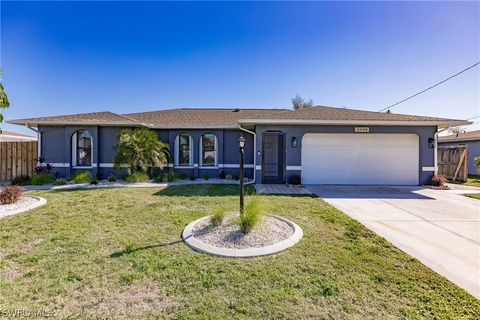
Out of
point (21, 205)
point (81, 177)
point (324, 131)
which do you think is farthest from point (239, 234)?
point (81, 177)

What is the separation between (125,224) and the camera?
4684 millimetres

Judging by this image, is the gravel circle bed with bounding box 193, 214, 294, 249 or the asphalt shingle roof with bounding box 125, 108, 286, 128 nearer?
the gravel circle bed with bounding box 193, 214, 294, 249

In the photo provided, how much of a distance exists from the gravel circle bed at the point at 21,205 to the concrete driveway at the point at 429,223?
873 cm

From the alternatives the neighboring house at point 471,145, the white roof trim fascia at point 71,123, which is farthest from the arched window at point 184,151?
the neighboring house at point 471,145

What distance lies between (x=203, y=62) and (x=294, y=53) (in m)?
5.31

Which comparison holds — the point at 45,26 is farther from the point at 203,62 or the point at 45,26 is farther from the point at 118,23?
the point at 203,62

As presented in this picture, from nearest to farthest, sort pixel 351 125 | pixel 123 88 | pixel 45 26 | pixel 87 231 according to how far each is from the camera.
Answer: pixel 87 231, pixel 45 26, pixel 351 125, pixel 123 88

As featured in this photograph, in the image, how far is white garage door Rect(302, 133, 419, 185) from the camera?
33.7ft

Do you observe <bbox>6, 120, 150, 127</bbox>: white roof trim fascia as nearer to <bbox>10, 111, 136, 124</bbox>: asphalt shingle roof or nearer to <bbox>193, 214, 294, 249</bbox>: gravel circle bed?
<bbox>10, 111, 136, 124</bbox>: asphalt shingle roof

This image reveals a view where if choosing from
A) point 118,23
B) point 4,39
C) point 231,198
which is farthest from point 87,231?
point 118,23

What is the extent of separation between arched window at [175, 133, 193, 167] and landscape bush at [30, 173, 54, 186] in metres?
5.77

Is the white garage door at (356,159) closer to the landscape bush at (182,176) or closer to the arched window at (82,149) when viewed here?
the landscape bush at (182,176)

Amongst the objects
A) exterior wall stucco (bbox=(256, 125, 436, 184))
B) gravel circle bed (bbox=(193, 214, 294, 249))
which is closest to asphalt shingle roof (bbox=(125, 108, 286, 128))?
exterior wall stucco (bbox=(256, 125, 436, 184))

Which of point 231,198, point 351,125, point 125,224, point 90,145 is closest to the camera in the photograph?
A: point 125,224
